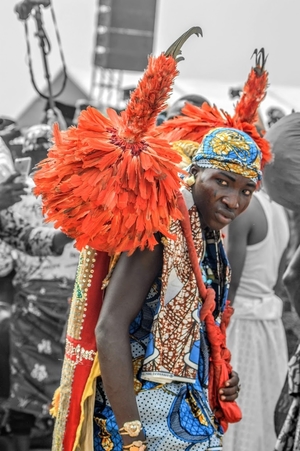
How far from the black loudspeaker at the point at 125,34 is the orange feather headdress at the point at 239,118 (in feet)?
43.0

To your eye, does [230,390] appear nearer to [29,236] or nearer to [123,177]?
[123,177]

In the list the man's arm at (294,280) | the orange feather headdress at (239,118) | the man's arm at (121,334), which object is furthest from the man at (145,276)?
the man's arm at (294,280)

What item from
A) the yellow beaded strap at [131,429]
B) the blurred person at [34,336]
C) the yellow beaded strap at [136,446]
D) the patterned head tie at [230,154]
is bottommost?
the blurred person at [34,336]

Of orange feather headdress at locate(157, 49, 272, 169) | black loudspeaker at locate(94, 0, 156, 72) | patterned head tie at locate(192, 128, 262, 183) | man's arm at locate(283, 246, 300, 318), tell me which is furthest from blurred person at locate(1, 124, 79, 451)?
black loudspeaker at locate(94, 0, 156, 72)

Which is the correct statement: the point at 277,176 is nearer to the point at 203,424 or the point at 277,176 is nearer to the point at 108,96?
the point at 203,424

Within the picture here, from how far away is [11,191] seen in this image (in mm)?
5422

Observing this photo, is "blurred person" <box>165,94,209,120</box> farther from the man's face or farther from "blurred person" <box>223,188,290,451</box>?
the man's face

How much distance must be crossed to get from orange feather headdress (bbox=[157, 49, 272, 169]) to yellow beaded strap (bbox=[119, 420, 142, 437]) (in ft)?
4.44

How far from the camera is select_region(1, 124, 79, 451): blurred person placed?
6.25 metres

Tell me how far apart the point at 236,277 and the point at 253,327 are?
43 cm

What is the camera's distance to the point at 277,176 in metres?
4.98

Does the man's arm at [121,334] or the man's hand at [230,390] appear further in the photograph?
the man's hand at [230,390]

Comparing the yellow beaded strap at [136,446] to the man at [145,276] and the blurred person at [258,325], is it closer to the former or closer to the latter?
the man at [145,276]

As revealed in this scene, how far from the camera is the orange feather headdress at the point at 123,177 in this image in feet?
10.4
